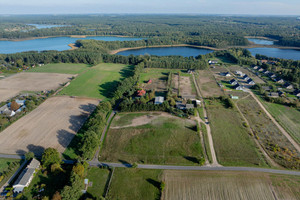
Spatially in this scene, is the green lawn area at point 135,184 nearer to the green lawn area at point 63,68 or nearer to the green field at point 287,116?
the green field at point 287,116

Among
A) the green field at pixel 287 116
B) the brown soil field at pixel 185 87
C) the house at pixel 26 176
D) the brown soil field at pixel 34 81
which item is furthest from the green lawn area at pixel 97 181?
the brown soil field at pixel 34 81

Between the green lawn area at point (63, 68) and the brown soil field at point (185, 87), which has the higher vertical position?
the green lawn area at point (63, 68)

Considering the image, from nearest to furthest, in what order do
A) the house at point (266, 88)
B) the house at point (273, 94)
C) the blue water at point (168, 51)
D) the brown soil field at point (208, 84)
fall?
the house at point (273, 94) → the brown soil field at point (208, 84) → the house at point (266, 88) → the blue water at point (168, 51)

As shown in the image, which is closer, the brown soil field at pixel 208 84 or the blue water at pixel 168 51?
the brown soil field at pixel 208 84

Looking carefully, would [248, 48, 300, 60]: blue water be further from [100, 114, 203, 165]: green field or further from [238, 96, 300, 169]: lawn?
[100, 114, 203, 165]: green field

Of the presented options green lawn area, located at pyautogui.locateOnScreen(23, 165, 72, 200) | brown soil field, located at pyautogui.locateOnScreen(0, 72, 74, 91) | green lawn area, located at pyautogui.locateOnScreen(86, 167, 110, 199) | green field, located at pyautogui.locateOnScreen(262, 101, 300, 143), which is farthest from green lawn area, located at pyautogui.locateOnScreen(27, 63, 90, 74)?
green field, located at pyautogui.locateOnScreen(262, 101, 300, 143)

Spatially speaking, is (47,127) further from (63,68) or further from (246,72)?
(246,72)
